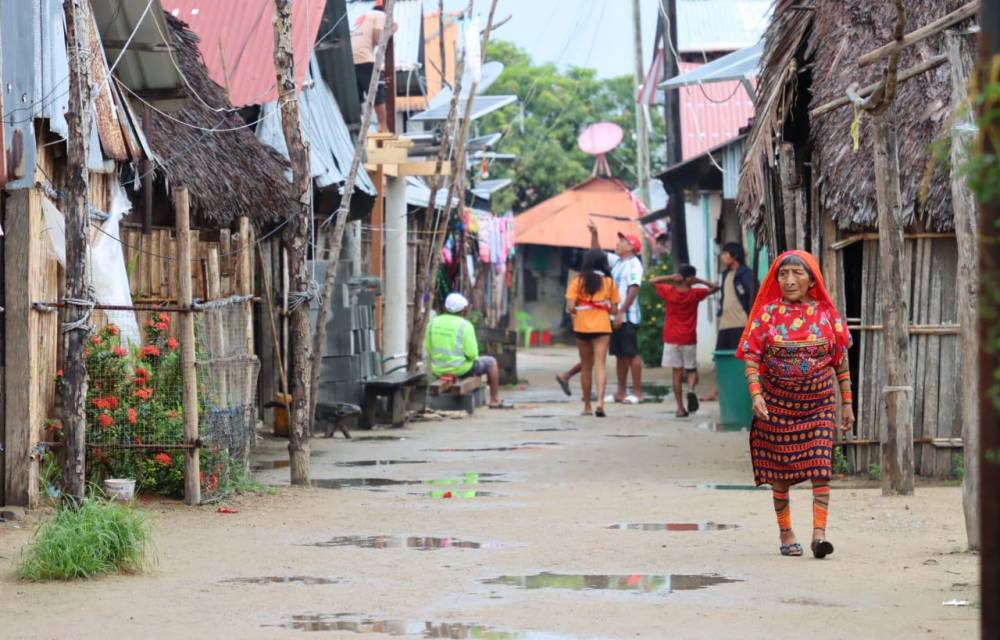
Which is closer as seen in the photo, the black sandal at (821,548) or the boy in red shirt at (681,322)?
the black sandal at (821,548)

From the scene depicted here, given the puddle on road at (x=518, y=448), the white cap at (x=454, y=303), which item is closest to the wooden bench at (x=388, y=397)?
the white cap at (x=454, y=303)

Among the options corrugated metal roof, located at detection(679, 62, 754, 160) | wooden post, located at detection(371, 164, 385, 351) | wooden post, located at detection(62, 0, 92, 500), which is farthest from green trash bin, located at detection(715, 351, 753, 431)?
corrugated metal roof, located at detection(679, 62, 754, 160)

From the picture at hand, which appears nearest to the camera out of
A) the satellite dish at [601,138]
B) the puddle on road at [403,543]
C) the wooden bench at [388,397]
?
the puddle on road at [403,543]

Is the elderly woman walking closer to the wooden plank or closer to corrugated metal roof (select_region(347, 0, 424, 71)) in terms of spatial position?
the wooden plank

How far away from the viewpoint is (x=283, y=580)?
7.82m

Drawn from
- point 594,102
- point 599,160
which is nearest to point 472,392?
point 599,160

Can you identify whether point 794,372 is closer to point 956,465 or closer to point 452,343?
point 956,465

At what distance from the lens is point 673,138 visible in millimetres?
27438

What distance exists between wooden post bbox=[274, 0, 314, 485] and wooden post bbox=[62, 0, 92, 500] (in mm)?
2194

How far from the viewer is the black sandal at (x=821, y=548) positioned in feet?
27.0

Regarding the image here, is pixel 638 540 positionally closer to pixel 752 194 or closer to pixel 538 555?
pixel 538 555

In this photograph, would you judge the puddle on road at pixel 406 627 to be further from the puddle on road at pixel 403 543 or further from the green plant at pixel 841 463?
the green plant at pixel 841 463

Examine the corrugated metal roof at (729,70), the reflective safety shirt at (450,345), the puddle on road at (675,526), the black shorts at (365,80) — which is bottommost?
the puddle on road at (675,526)

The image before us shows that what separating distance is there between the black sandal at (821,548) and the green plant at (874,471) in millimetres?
3855
